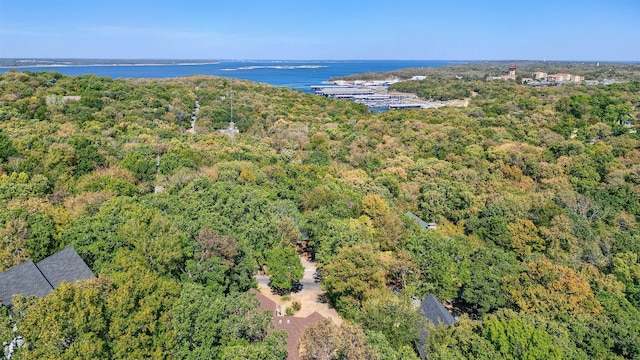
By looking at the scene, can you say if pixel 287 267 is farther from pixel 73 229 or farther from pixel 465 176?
pixel 465 176

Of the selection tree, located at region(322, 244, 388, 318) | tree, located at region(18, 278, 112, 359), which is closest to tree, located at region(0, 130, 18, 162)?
tree, located at region(18, 278, 112, 359)

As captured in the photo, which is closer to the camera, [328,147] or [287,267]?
[287,267]

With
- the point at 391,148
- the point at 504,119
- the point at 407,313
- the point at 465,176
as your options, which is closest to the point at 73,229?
the point at 407,313

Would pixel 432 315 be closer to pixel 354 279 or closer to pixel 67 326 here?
pixel 354 279

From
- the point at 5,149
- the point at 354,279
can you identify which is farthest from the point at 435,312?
the point at 5,149

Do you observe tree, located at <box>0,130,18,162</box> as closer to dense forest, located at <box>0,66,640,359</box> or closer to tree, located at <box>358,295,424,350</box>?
dense forest, located at <box>0,66,640,359</box>

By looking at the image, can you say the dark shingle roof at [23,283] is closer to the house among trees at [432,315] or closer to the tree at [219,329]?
the tree at [219,329]
